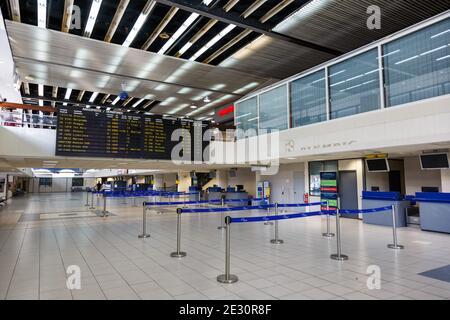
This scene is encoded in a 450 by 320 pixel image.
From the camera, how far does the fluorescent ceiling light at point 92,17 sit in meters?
6.44

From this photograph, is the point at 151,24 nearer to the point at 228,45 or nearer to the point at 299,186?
the point at 228,45

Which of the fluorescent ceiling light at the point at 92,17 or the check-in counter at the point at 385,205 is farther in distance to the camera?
the check-in counter at the point at 385,205

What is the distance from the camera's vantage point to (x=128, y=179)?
41.5 metres

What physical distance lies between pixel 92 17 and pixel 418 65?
7.80 meters

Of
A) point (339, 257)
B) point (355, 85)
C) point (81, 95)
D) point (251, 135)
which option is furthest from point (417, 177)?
point (81, 95)

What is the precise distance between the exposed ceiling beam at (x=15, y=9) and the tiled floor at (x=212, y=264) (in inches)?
212

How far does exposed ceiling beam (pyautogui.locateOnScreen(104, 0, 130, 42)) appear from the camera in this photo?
21.4 feet

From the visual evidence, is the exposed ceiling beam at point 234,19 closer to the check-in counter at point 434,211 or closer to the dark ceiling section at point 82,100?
the check-in counter at point 434,211

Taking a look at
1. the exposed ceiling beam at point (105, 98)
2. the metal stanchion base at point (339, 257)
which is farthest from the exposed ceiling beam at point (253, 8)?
the exposed ceiling beam at point (105, 98)

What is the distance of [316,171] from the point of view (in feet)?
38.6

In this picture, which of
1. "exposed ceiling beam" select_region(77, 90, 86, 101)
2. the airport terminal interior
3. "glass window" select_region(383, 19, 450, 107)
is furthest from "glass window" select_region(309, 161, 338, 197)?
"exposed ceiling beam" select_region(77, 90, 86, 101)

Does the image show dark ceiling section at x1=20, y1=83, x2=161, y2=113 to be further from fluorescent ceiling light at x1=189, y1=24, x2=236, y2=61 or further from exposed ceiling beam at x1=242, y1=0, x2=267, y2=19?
exposed ceiling beam at x1=242, y1=0, x2=267, y2=19

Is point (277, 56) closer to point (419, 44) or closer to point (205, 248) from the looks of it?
point (419, 44)
